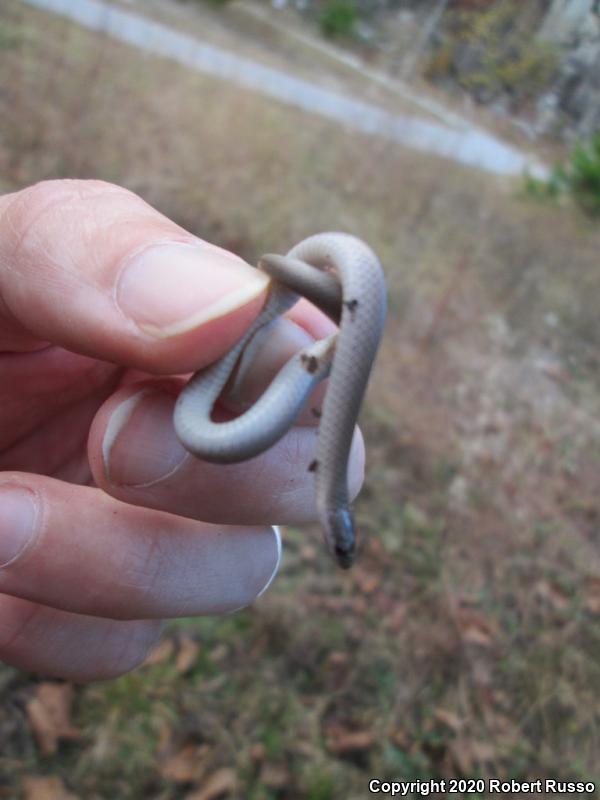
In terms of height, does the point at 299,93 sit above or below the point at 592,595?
above

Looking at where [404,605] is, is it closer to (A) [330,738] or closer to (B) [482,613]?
(B) [482,613]

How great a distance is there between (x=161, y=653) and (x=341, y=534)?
1751 mm

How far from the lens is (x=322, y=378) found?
1300 mm

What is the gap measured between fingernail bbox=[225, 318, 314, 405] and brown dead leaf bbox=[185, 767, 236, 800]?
1685 millimetres

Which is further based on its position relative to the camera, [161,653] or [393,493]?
[393,493]

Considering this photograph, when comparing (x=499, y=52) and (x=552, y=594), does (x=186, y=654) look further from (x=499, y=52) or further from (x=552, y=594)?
(x=499, y=52)

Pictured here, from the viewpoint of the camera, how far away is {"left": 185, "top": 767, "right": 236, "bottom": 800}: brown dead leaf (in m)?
2.37

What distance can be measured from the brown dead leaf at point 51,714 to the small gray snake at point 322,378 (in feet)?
5.29

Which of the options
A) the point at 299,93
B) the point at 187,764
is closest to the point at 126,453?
the point at 187,764

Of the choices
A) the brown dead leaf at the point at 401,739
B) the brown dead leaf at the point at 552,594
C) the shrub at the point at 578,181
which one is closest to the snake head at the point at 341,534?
the brown dead leaf at the point at 401,739

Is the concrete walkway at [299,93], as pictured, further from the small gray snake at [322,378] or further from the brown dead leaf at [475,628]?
the small gray snake at [322,378]

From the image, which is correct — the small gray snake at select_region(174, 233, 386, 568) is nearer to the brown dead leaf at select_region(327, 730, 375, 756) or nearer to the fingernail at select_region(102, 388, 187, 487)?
the fingernail at select_region(102, 388, 187, 487)

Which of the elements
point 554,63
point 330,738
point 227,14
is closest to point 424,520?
point 330,738

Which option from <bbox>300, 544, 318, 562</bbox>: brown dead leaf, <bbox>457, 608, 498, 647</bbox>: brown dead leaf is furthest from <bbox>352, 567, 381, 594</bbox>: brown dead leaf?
<bbox>457, 608, 498, 647</bbox>: brown dead leaf
